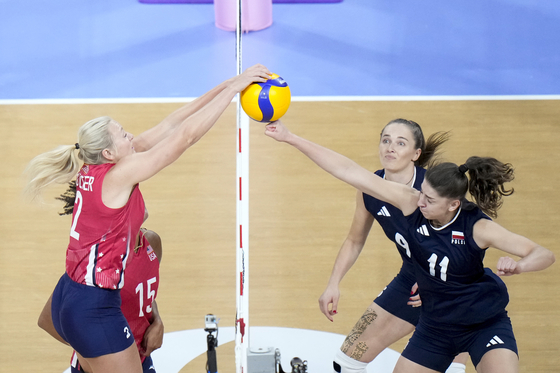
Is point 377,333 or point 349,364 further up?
point 377,333

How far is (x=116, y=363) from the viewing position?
12.9ft

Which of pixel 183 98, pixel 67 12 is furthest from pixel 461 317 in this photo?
pixel 67 12

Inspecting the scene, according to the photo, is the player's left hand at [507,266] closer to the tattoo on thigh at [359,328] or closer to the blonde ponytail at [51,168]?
the tattoo on thigh at [359,328]

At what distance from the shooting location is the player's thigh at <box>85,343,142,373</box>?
392 cm

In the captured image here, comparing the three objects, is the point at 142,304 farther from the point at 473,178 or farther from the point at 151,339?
the point at 473,178

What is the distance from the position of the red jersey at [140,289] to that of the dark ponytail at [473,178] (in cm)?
177

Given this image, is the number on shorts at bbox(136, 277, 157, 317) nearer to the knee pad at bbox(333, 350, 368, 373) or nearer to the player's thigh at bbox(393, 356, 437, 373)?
the knee pad at bbox(333, 350, 368, 373)

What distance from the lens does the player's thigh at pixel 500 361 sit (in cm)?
387

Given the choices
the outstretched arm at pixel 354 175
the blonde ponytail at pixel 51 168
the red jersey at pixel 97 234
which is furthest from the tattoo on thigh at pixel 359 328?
the blonde ponytail at pixel 51 168

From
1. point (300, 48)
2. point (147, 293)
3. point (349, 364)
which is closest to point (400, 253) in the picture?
point (349, 364)

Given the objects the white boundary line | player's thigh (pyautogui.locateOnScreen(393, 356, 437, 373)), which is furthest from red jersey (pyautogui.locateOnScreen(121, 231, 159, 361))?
the white boundary line

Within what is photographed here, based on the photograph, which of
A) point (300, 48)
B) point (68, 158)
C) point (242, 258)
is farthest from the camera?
point (300, 48)

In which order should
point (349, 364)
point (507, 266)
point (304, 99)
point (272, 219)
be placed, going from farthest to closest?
1. point (304, 99)
2. point (272, 219)
3. point (349, 364)
4. point (507, 266)

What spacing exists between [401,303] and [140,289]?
1.68 meters
